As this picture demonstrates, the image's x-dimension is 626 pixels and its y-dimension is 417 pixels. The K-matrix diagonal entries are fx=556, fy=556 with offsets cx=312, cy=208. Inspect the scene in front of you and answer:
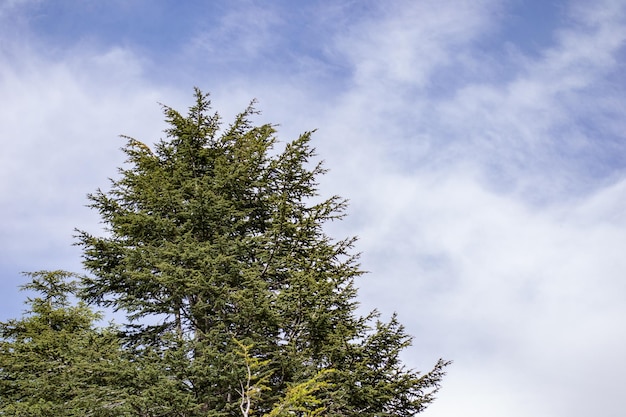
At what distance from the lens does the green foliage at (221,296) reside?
515 inches

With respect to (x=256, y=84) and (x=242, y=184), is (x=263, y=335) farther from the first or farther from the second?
(x=256, y=84)

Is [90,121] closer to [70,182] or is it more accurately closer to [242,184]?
[70,182]

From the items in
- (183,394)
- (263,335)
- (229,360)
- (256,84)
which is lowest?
(183,394)

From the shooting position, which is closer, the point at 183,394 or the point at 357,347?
the point at 183,394

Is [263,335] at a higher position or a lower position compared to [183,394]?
higher

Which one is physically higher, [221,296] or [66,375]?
[221,296]

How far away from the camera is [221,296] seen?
14414mm

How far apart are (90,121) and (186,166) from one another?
11186 mm

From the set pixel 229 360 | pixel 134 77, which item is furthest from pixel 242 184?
pixel 134 77

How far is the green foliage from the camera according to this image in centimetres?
1308

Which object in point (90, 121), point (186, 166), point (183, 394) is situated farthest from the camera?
point (90, 121)

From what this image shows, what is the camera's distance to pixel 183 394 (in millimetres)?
12484

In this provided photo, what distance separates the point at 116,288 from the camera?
15.9 meters

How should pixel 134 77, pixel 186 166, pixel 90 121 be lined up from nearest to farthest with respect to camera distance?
1. pixel 186 166
2. pixel 134 77
3. pixel 90 121
